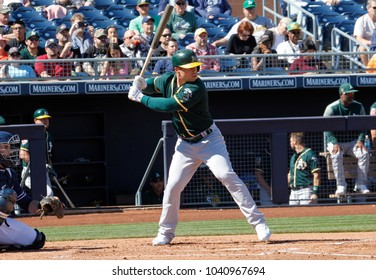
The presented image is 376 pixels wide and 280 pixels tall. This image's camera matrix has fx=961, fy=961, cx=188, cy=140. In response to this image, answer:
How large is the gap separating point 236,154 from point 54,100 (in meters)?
3.54

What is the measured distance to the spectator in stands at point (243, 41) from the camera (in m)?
15.7

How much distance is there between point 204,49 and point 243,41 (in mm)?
688

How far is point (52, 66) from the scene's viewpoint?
1488 cm

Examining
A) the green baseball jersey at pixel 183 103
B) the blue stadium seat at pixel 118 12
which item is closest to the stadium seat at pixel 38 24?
the blue stadium seat at pixel 118 12

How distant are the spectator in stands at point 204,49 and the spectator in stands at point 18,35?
265 centimetres

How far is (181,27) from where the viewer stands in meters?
16.6

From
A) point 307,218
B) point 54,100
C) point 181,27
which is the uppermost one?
point 181,27

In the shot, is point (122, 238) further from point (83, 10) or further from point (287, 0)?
point (287, 0)

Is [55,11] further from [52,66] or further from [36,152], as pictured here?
[36,152]

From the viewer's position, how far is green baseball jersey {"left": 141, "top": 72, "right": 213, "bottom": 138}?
Answer: 27.3 feet

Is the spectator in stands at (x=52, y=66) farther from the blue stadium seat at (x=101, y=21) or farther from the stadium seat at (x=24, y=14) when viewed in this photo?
the blue stadium seat at (x=101, y=21)

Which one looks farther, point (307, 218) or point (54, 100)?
point (54, 100)

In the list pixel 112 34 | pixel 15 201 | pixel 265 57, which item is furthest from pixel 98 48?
pixel 15 201

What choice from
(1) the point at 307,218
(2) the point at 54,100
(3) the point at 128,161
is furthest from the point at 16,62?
(1) the point at 307,218
